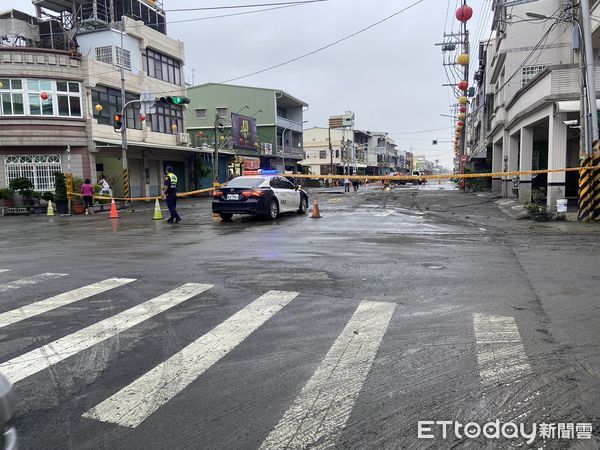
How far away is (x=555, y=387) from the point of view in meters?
3.68

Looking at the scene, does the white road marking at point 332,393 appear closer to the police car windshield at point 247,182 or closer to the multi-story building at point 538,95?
the police car windshield at point 247,182

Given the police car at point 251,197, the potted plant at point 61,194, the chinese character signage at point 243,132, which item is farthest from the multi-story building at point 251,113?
the police car at point 251,197

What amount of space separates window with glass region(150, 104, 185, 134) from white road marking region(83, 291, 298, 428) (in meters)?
32.2

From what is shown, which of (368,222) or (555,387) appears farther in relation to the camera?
(368,222)

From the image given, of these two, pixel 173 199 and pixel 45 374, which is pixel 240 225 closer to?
pixel 173 199

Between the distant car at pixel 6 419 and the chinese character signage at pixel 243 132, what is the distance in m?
45.7

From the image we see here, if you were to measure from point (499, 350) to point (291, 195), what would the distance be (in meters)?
14.3

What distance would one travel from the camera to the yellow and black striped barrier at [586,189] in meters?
14.1

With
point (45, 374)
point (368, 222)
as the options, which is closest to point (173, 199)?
point (368, 222)

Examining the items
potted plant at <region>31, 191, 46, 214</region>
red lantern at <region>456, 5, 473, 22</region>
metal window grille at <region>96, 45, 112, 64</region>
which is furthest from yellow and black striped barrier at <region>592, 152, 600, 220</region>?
metal window grille at <region>96, 45, 112, 64</region>

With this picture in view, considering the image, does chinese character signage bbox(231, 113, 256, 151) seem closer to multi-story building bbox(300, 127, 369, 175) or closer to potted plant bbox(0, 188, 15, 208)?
potted plant bbox(0, 188, 15, 208)

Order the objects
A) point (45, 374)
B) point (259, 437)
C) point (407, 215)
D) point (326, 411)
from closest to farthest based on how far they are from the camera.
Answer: point (259, 437), point (326, 411), point (45, 374), point (407, 215)

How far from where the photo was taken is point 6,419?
6.55 ft

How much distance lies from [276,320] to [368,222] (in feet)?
35.5
